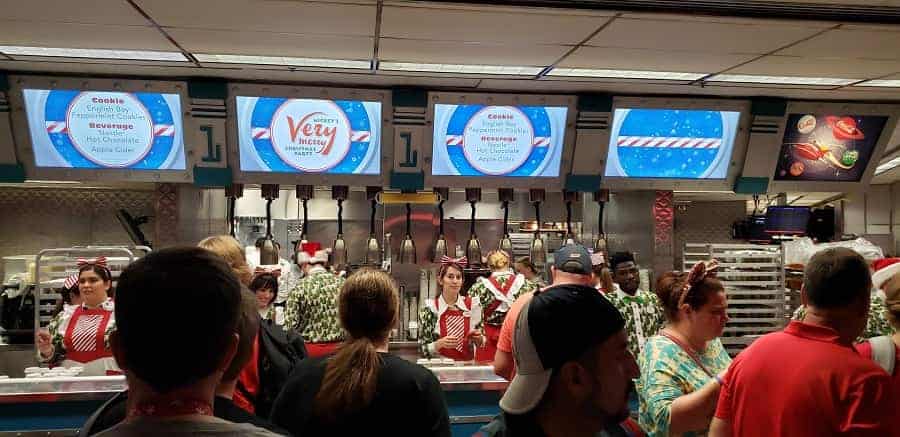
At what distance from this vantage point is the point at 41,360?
4.38 m

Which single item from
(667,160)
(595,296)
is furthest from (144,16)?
(667,160)

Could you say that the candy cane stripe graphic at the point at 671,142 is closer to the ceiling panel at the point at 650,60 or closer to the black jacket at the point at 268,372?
the ceiling panel at the point at 650,60

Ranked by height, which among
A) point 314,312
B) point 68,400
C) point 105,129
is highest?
point 105,129

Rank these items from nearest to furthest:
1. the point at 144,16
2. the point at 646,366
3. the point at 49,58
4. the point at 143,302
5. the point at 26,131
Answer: the point at 143,302 → the point at 646,366 → the point at 144,16 → the point at 49,58 → the point at 26,131

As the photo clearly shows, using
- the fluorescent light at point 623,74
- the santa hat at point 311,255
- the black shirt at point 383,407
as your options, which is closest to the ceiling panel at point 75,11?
the black shirt at point 383,407

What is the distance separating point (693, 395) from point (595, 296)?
1158 millimetres

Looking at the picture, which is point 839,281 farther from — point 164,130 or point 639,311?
point 164,130

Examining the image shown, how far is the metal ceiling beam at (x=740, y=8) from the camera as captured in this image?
253 cm

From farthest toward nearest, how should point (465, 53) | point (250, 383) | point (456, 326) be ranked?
point (456, 326), point (465, 53), point (250, 383)

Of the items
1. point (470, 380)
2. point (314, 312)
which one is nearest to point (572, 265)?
point (470, 380)

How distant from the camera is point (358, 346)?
6.81 ft

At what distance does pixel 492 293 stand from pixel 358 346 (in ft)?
11.3

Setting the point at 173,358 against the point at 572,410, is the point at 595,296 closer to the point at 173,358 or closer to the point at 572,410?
the point at 572,410

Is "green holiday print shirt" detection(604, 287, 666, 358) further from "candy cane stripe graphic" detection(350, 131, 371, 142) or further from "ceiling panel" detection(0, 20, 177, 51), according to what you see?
"ceiling panel" detection(0, 20, 177, 51)
